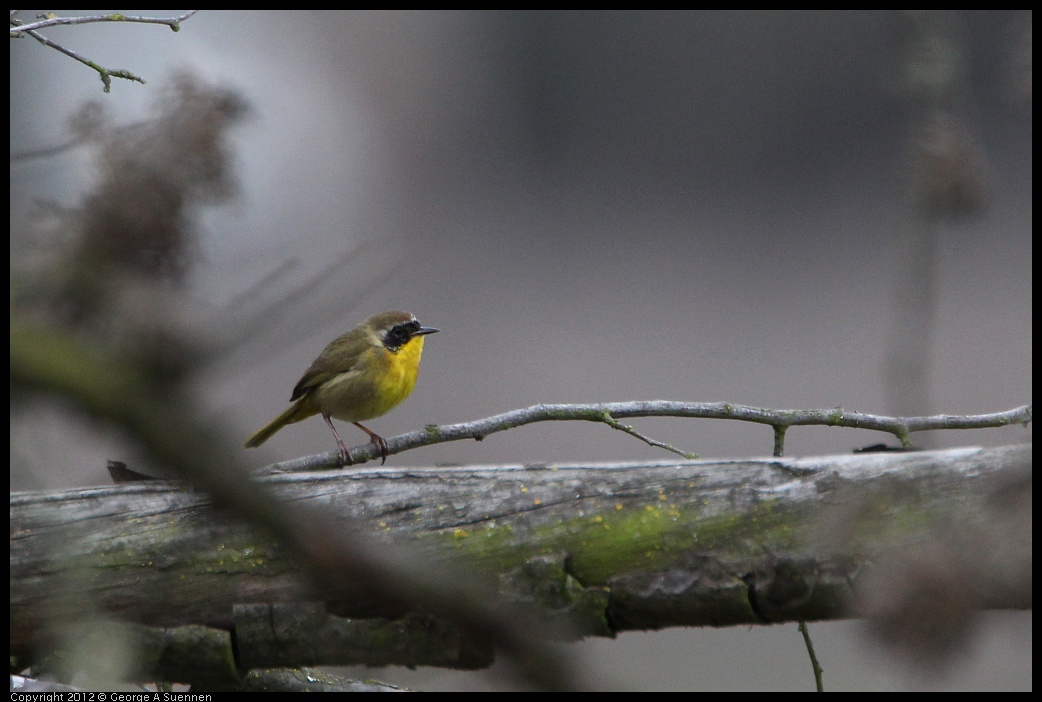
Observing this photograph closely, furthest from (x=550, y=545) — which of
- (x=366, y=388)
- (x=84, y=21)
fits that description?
(x=366, y=388)

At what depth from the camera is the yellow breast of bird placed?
484cm

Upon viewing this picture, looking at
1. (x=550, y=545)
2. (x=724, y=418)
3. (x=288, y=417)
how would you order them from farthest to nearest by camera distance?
(x=288, y=417), (x=724, y=418), (x=550, y=545)

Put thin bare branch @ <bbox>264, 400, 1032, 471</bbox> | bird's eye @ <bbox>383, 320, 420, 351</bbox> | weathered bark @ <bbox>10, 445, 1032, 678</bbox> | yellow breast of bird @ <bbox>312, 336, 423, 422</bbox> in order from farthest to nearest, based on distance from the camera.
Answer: bird's eye @ <bbox>383, 320, 420, 351</bbox>
yellow breast of bird @ <bbox>312, 336, 423, 422</bbox>
thin bare branch @ <bbox>264, 400, 1032, 471</bbox>
weathered bark @ <bbox>10, 445, 1032, 678</bbox>

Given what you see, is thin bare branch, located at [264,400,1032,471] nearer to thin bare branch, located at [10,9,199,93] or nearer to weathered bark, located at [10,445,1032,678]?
weathered bark, located at [10,445,1032,678]

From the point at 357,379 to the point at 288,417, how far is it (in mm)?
516

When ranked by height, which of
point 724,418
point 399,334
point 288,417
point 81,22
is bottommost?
point 288,417

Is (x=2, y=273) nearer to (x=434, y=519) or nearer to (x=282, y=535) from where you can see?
(x=282, y=535)

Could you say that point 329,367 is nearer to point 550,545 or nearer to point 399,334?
point 399,334

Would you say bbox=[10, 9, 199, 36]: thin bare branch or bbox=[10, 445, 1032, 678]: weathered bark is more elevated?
bbox=[10, 9, 199, 36]: thin bare branch

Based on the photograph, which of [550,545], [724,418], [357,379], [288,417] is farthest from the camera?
[288,417]

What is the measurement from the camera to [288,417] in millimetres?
5020

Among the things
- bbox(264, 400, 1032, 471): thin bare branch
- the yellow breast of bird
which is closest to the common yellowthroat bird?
the yellow breast of bird

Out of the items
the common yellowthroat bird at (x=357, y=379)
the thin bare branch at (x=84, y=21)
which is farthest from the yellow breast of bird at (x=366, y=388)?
the thin bare branch at (x=84, y=21)

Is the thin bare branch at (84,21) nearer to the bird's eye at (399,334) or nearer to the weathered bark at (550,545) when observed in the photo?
the weathered bark at (550,545)
